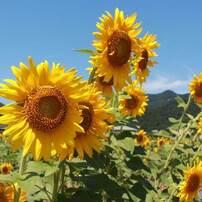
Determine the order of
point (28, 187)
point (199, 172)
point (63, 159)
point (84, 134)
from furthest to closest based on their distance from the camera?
point (199, 172) < point (84, 134) < point (63, 159) < point (28, 187)

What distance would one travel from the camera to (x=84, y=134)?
13.0 feet

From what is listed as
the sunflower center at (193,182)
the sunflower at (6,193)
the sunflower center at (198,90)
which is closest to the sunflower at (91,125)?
the sunflower at (6,193)

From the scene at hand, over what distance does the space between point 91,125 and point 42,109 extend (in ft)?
1.53

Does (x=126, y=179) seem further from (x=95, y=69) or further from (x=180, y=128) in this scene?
(x=180, y=128)

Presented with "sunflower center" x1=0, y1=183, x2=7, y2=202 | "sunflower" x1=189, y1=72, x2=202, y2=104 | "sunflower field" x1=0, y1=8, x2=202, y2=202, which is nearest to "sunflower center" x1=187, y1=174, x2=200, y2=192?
"sunflower field" x1=0, y1=8, x2=202, y2=202

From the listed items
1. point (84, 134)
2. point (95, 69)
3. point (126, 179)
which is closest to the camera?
point (84, 134)

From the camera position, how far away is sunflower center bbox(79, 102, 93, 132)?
3930 mm

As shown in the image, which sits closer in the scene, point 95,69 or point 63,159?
point 63,159

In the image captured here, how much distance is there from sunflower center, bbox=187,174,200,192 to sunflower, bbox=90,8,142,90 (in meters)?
2.08

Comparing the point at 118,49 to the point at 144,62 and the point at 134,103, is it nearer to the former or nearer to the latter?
the point at 144,62

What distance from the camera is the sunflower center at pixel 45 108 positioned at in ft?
11.7

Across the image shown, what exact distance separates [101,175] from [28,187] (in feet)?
3.13

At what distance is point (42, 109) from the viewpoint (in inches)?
142

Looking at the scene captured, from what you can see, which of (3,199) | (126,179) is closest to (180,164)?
(126,179)
